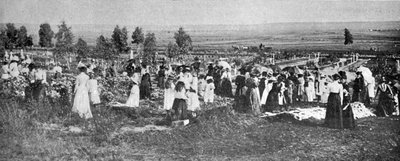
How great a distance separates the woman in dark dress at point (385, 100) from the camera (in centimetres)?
697

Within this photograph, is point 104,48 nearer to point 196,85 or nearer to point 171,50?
point 171,50

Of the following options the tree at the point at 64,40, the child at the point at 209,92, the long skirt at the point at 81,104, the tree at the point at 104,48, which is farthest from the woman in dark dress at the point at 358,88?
the tree at the point at 64,40

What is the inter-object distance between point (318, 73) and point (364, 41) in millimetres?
2253

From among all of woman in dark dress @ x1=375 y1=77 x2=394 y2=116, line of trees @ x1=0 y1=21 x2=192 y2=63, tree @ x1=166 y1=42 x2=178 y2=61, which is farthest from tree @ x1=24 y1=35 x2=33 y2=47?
woman in dark dress @ x1=375 y1=77 x2=394 y2=116

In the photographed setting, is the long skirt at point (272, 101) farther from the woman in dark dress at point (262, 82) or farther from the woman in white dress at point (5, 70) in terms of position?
the woman in white dress at point (5, 70)

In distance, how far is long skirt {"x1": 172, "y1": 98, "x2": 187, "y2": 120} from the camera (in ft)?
21.4

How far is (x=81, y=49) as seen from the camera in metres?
8.08

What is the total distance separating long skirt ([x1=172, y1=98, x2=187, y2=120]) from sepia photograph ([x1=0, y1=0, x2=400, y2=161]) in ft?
0.08

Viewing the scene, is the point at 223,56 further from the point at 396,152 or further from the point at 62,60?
the point at 396,152

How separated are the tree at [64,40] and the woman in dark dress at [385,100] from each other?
5.97 meters

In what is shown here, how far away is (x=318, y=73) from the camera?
29.1ft

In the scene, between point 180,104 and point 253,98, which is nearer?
point 180,104

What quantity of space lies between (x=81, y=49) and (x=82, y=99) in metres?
1.86

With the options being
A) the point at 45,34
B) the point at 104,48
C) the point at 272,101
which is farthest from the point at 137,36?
the point at 272,101
